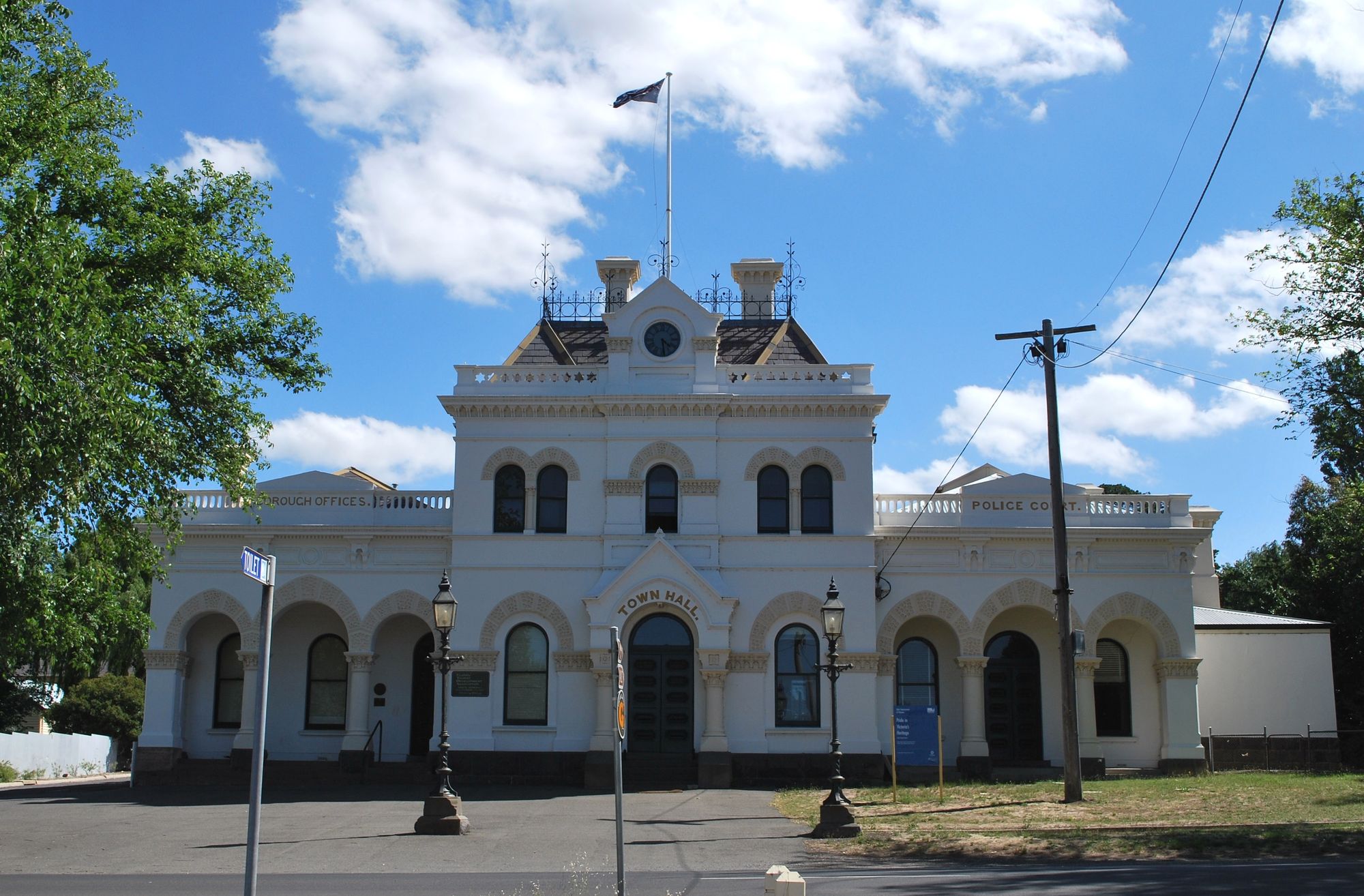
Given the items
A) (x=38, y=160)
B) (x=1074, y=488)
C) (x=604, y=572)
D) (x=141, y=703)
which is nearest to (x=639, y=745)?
(x=604, y=572)

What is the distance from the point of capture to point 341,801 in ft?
78.6

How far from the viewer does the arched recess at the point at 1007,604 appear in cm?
2862

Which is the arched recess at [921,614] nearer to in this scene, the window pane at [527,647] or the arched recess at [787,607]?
the arched recess at [787,607]

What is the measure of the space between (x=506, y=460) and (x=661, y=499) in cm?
362

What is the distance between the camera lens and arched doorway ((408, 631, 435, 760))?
30.0 meters

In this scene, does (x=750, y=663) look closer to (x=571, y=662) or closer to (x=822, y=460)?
(x=571, y=662)

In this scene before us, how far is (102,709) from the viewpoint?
43062 mm

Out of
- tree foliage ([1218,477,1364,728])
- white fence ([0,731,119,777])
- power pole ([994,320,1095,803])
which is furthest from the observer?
white fence ([0,731,119,777])

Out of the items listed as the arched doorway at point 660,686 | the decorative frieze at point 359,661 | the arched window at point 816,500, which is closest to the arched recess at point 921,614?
the arched window at point 816,500

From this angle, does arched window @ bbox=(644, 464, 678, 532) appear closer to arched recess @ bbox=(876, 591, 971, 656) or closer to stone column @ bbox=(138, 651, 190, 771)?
arched recess @ bbox=(876, 591, 971, 656)

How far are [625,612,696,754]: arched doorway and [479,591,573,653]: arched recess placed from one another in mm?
1652

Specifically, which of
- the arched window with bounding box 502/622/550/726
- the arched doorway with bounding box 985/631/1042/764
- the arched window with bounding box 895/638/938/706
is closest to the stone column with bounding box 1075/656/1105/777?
the arched doorway with bounding box 985/631/1042/764

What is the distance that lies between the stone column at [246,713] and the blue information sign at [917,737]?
14421mm

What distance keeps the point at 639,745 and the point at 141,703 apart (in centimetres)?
2435
